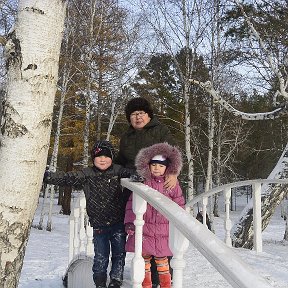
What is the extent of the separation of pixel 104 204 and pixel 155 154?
671 millimetres

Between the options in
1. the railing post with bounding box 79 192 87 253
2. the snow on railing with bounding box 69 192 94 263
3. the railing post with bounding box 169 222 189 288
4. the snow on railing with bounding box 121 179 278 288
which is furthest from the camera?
the railing post with bounding box 79 192 87 253

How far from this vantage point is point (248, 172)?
111 ft

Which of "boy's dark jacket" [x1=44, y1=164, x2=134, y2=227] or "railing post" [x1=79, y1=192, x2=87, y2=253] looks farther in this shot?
"railing post" [x1=79, y1=192, x2=87, y2=253]

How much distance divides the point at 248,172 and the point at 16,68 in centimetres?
3236

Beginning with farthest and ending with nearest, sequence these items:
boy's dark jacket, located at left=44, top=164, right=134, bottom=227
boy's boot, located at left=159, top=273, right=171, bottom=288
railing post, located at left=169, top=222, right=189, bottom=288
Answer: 1. boy's dark jacket, located at left=44, top=164, right=134, bottom=227
2. boy's boot, located at left=159, top=273, right=171, bottom=288
3. railing post, located at left=169, top=222, right=189, bottom=288

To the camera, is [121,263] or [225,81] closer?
[121,263]

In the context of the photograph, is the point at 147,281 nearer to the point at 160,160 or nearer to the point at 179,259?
the point at 160,160

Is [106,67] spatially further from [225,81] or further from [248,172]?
[248,172]

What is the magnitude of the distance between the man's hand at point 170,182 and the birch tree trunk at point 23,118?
115 cm

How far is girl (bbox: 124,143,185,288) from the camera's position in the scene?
343 centimetres

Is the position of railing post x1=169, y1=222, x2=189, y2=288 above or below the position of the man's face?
below

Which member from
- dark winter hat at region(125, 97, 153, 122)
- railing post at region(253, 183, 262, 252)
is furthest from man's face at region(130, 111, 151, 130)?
railing post at region(253, 183, 262, 252)

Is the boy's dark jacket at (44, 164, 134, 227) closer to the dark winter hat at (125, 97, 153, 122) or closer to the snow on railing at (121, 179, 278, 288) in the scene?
the dark winter hat at (125, 97, 153, 122)

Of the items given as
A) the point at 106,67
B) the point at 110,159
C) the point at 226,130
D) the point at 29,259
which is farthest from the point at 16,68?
the point at 226,130
